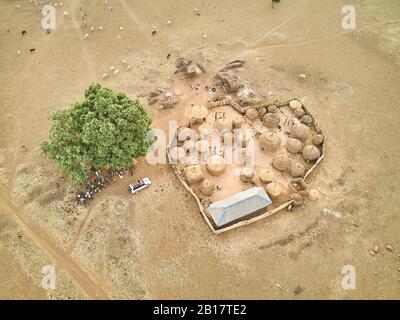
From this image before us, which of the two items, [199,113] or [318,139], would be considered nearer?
[318,139]

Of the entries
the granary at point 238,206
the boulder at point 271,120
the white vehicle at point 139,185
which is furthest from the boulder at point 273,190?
the white vehicle at point 139,185

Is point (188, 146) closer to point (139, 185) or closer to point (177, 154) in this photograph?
point (177, 154)

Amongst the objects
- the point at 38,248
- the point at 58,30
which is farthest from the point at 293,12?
the point at 38,248

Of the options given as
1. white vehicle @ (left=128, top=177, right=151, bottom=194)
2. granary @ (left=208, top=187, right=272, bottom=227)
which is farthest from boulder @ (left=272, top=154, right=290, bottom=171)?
white vehicle @ (left=128, top=177, right=151, bottom=194)

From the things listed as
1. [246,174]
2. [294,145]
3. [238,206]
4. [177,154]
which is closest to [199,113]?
[177,154]

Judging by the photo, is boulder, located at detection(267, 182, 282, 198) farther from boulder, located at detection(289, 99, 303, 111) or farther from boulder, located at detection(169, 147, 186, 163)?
boulder, located at detection(289, 99, 303, 111)

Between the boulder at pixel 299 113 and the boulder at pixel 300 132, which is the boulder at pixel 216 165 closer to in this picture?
the boulder at pixel 300 132
